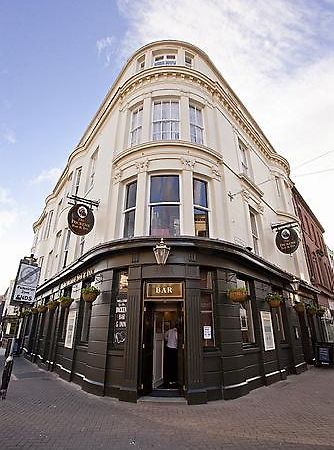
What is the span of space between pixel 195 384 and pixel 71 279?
24.6 feet

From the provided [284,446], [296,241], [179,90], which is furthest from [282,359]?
[179,90]

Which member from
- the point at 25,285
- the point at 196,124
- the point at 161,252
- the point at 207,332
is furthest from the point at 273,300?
the point at 25,285

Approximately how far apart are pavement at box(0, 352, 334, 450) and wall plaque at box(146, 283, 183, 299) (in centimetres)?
283

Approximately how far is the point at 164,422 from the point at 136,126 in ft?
35.0

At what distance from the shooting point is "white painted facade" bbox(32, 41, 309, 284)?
9953 mm

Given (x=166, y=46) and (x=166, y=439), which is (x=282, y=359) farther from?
(x=166, y=46)

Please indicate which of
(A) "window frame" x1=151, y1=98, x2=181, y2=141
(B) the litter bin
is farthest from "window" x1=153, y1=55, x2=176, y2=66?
(B) the litter bin

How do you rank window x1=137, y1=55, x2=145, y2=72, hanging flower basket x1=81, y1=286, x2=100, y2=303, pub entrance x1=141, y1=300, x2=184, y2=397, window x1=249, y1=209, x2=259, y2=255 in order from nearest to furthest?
pub entrance x1=141, y1=300, x2=184, y2=397
hanging flower basket x1=81, y1=286, x2=100, y2=303
window x1=249, y1=209, x2=259, y2=255
window x1=137, y1=55, x2=145, y2=72

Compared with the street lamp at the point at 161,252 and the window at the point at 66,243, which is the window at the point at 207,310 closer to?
the street lamp at the point at 161,252

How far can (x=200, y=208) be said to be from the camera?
32.0 ft

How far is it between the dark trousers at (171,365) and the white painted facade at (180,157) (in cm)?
409

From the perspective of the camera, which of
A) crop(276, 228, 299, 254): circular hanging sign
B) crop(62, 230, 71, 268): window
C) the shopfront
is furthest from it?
crop(62, 230, 71, 268): window

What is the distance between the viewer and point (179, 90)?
11492 millimetres

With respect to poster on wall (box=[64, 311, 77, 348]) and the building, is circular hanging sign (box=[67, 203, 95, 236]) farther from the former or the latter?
the building
